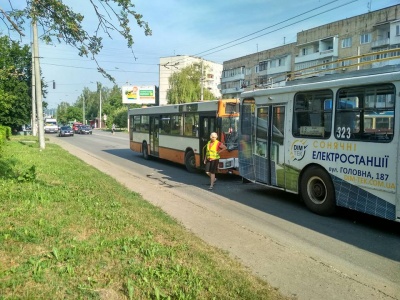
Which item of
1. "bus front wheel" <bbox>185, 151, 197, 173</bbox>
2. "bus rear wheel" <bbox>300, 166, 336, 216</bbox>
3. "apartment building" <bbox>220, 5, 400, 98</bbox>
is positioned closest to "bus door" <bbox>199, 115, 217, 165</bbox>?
"bus front wheel" <bbox>185, 151, 197, 173</bbox>

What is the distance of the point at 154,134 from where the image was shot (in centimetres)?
1864

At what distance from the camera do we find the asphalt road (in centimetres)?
453

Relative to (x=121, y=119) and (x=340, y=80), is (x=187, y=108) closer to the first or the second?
(x=340, y=80)

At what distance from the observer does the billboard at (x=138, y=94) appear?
7438cm

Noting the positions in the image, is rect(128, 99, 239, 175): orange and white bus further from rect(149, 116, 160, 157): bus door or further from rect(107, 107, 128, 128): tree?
rect(107, 107, 128, 128): tree

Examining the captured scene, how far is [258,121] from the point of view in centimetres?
986

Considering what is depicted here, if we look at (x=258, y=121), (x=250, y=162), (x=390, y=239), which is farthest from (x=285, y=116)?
(x=390, y=239)

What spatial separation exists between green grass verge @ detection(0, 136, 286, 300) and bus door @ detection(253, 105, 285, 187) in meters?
3.29

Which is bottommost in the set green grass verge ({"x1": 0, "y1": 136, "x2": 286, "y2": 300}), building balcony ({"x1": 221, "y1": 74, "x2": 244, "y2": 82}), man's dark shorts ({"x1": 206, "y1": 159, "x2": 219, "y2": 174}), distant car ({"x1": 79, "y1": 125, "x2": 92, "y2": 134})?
green grass verge ({"x1": 0, "y1": 136, "x2": 286, "y2": 300})

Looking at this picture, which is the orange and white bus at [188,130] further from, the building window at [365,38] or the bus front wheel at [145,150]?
the building window at [365,38]

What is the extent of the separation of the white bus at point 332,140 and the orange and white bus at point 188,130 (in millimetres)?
2484

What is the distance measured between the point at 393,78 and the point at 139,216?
4.98 meters

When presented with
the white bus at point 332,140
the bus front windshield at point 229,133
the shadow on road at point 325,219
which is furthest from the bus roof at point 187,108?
the white bus at point 332,140

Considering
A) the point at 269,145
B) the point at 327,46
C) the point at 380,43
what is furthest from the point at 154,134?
the point at 327,46
